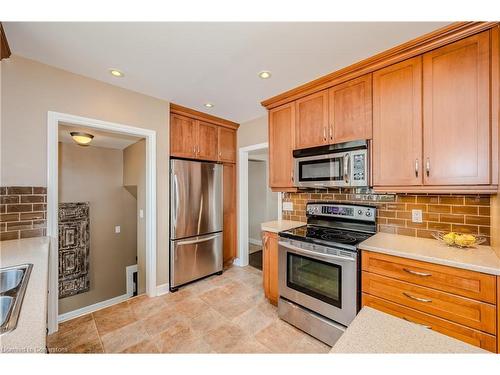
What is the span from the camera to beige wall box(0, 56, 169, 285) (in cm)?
173

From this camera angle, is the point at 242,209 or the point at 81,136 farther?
the point at 242,209

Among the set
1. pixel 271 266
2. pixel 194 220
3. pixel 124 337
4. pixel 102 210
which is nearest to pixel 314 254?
pixel 271 266

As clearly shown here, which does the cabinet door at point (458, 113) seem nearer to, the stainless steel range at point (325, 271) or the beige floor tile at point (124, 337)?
the stainless steel range at point (325, 271)

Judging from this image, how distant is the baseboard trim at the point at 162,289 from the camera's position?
8.57 ft

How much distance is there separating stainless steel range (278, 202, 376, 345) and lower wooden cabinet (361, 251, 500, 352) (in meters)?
0.14

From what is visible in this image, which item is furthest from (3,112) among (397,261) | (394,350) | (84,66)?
(397,261)

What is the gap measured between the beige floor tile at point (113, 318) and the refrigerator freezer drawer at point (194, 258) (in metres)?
0.56

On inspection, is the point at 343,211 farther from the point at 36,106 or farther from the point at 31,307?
the point at 36,106

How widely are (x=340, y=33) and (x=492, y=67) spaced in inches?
39.0

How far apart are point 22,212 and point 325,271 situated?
2629 millimetres

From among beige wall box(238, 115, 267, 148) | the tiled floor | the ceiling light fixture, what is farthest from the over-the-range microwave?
the ceiling light fixture

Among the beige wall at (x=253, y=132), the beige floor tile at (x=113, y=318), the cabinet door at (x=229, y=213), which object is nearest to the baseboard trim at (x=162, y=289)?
the beige floor tile at (x=113, y=318)

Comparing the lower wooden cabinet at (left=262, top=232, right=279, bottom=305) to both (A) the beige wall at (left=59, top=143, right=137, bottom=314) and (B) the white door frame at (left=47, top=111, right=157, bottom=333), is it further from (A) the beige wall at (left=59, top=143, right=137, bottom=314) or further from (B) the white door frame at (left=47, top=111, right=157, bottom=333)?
(A) the beige wall at (left=59, top=143, right=137, bottom=314)

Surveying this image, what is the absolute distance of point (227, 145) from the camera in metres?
3.54
